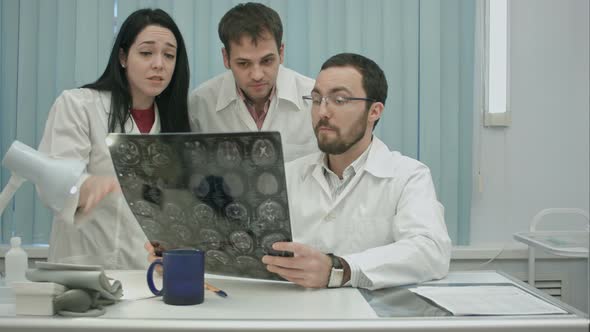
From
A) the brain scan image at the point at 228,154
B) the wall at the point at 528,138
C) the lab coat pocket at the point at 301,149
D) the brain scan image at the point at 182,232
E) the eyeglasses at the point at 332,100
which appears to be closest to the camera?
the brain scan image at the point at 228,154

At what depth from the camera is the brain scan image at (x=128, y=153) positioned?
1.19 m

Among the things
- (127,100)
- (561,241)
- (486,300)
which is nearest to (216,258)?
(486,300)

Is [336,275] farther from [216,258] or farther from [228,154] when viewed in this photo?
[228,154]

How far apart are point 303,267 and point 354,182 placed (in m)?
0.49

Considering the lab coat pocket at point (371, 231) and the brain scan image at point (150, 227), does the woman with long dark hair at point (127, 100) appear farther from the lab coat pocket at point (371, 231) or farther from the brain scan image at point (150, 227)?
the lab coat pocket at point (371, 231)

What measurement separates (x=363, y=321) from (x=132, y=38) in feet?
4.30

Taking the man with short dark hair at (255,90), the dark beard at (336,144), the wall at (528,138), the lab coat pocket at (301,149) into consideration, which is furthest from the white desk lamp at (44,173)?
the wall at (528,138)

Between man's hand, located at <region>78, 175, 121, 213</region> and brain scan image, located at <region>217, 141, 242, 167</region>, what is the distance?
22 cm

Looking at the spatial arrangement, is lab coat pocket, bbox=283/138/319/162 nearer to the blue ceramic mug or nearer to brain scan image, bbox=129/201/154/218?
brain scan image, bbox=129/201/154/218

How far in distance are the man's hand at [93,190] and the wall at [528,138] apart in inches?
76.1

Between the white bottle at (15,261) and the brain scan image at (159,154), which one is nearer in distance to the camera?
the brain scan image at (159,154)

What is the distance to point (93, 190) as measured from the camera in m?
1.07

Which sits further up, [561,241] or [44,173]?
[44,173]

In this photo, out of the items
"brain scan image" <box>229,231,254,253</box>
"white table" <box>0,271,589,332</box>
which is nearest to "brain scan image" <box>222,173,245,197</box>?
"brain scan image" <box>229,231,254,253</box>
